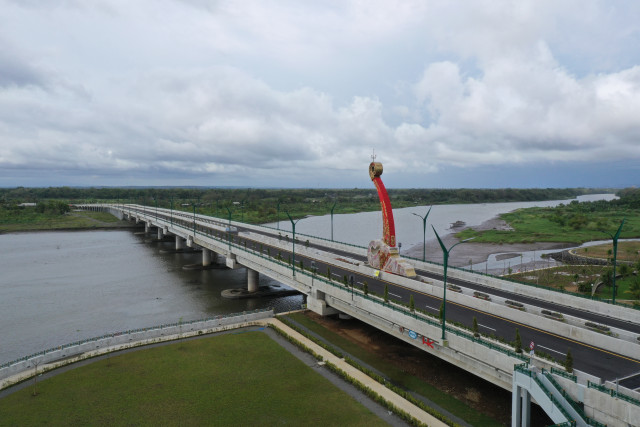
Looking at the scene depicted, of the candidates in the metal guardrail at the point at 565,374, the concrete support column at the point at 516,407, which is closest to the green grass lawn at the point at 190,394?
the concrete support column at the point at 516,407

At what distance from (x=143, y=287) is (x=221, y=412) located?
46.1m

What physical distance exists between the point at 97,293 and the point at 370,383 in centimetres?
5017

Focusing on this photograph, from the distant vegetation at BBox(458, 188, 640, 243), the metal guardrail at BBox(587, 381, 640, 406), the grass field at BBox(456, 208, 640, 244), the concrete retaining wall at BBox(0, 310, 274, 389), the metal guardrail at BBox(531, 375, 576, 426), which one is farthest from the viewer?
the distant vegetation at BBox(458, 188, 640, 243)

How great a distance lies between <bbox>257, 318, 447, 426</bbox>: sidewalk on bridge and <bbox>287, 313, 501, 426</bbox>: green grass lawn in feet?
6.35

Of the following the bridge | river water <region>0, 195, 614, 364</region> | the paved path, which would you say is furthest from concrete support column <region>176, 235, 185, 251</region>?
the paved path

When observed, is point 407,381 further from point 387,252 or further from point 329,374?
point 387,252

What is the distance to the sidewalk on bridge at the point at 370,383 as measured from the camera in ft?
85.5

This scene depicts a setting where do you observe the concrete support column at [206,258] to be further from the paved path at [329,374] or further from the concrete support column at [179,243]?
the paved path at [329,374]

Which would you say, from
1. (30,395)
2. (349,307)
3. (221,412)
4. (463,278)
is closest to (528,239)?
(463,278)

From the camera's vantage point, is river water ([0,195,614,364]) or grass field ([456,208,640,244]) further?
grass field ([456,208,640,244])

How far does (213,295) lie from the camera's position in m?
62.9

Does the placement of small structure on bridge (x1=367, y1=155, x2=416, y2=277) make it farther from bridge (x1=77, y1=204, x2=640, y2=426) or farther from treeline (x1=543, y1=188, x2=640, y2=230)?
treeline (x1=543, y1=188, x2=640, y2=230)

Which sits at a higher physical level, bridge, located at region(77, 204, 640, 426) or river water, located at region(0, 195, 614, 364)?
bridge, located at region(77, 204, 640, 426)

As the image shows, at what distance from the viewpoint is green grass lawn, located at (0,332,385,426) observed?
85.7ft
